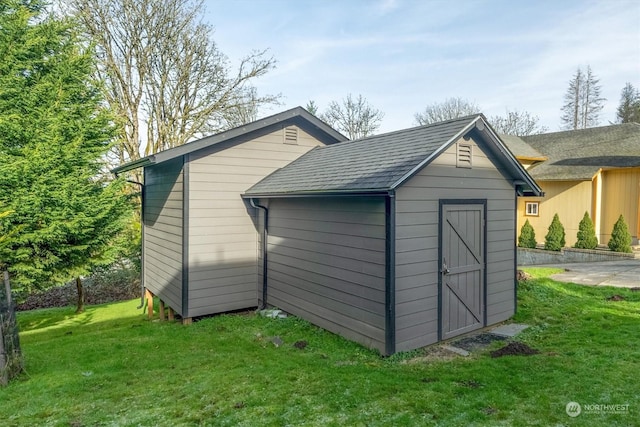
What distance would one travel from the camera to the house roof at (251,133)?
6.63 m

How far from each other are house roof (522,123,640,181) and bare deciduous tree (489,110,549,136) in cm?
1316

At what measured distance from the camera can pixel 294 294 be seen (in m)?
6.85

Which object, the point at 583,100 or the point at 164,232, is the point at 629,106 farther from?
the point at 164,232

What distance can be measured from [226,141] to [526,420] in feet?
20.4

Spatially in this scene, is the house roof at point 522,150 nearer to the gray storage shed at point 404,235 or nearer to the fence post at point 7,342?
the gray storage shed at point 404,235

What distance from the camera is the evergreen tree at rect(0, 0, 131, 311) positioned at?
23.8 feet

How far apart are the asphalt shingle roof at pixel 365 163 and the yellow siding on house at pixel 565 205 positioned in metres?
13.0

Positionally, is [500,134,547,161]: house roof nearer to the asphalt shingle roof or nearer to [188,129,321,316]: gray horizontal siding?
the asphalt shingle roof

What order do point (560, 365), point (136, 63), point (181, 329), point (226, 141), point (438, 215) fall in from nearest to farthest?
point (560, 365), point (438, 215), point (181, 329), point (226, 141), point (136, 63)

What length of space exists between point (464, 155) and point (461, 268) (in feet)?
5.60

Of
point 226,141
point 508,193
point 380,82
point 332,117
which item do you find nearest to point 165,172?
point 226,141

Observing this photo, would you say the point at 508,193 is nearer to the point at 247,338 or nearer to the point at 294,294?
the point at 294,294

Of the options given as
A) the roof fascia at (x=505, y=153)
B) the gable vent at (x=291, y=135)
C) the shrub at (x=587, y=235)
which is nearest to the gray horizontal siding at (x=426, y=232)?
the roof fascia at (x=505, y=153)
